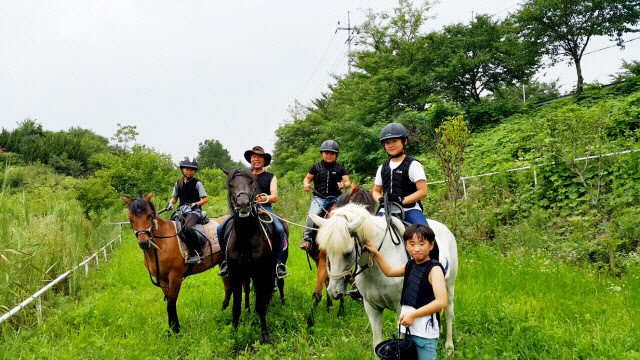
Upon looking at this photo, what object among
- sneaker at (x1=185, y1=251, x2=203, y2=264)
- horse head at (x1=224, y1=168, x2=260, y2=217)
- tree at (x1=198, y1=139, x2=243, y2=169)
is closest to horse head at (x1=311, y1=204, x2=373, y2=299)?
horse head at (x1=224, y1=168, x2=260, y2=217)

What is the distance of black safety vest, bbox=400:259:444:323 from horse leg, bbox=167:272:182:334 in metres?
3.92

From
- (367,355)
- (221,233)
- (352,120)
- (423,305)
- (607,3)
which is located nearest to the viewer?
(423,305)

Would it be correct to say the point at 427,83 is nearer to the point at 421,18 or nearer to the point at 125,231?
the point at 421,18

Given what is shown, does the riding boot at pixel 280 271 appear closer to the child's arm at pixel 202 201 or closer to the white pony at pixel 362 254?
the white pony at pixel 362 254

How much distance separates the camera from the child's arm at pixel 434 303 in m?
2.57

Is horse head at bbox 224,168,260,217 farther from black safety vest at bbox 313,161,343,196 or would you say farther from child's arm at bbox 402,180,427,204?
child's arm at bbox 402,180,427,204

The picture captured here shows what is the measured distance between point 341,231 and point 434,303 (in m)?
0.99

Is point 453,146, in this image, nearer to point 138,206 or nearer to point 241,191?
point 241,191

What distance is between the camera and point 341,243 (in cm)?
317

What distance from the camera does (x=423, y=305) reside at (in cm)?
272

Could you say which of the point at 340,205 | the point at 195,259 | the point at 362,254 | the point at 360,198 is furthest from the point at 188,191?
the point at 362,254

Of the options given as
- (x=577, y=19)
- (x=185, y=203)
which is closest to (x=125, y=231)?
(x=185, y=203)

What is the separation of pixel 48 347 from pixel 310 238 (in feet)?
12.1

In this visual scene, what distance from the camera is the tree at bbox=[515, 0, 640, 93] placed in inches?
648
